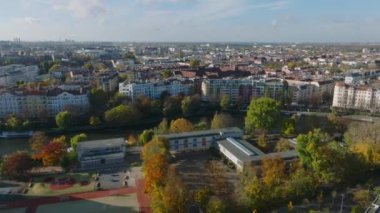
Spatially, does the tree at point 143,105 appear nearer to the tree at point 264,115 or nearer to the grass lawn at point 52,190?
the tree at point 264,115

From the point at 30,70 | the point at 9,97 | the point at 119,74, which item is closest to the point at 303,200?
the point at 9,97

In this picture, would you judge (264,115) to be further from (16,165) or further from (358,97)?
(358,97)

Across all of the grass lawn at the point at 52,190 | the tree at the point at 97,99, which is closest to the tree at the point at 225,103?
the tree at the point at 97,99

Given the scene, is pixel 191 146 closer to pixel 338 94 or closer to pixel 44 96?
pixel 44 96

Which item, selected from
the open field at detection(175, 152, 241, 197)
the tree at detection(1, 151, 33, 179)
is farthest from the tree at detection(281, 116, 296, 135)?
the tree at detection(1, 151, 33, 179)

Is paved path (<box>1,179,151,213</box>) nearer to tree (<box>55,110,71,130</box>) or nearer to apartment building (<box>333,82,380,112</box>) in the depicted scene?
tree (<box>55,110,71,130</box>)

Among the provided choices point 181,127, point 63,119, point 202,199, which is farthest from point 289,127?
point 63,119
